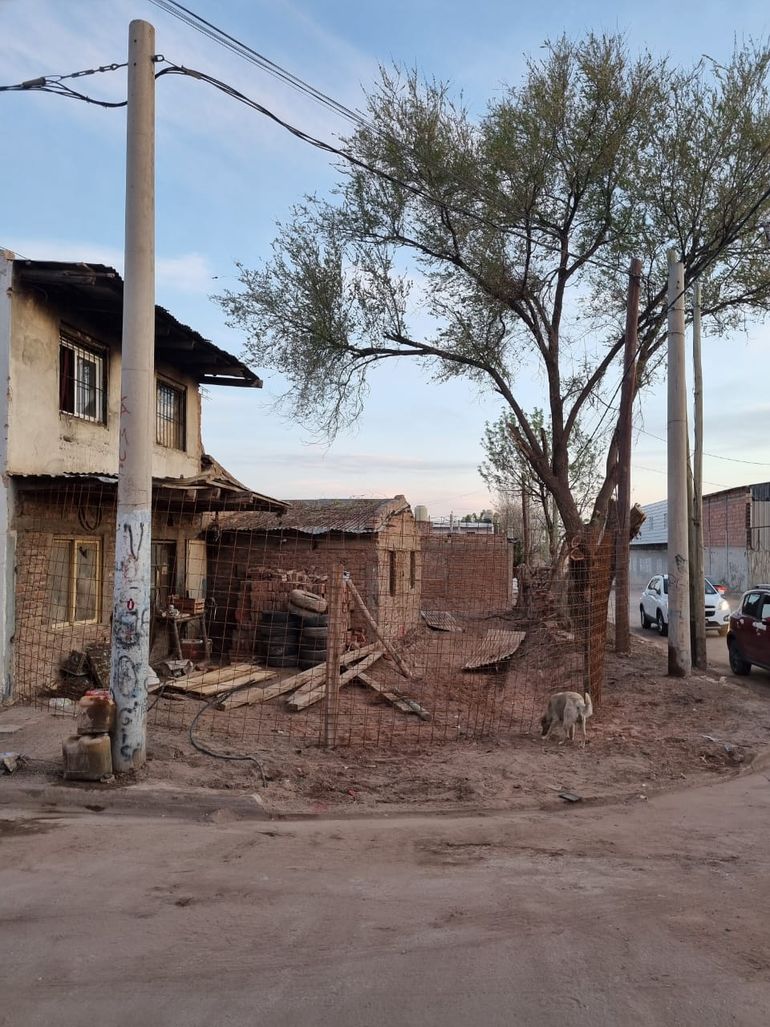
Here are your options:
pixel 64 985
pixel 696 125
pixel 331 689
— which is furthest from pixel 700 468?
pixel 64 985

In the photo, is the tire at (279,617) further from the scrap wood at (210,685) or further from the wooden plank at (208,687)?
the wooden plank at (208,687)

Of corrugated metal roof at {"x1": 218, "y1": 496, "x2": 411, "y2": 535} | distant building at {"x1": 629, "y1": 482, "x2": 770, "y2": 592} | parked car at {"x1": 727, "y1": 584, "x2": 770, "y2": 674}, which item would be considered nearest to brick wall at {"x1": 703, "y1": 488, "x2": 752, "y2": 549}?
distant building at {"x1": 629, "y1": 482, "x2": 770, "y2": 592}

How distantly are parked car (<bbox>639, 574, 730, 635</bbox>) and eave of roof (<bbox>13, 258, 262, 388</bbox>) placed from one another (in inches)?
510

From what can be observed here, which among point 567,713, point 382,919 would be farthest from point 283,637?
point 382,919

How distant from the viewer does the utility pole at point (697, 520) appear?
14.1 metres

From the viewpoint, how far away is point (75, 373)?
11180 mm

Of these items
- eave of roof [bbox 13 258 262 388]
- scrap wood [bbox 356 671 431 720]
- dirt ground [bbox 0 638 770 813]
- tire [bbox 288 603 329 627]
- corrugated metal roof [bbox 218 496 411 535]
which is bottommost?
dirt ground [bbox 0 638 770 813]

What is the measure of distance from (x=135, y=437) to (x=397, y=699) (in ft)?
17.2

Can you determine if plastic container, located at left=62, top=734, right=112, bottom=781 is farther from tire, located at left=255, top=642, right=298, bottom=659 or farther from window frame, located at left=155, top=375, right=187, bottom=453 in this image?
window frame, located at left=155, top=375, right=187, bottom=453

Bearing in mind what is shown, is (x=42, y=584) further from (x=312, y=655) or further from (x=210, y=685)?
(x=312, y=655)

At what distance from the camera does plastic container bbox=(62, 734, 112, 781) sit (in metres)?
6.72

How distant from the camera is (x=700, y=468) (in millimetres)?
14609

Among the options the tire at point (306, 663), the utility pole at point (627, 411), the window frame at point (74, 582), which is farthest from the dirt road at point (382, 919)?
the utility pole at point (627, 411)

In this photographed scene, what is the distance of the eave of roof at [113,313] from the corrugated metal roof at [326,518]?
3120mm
